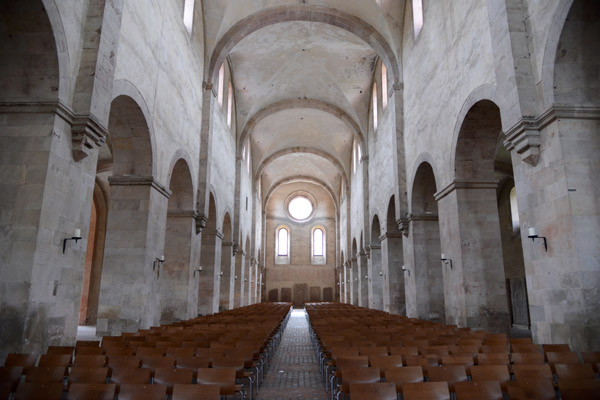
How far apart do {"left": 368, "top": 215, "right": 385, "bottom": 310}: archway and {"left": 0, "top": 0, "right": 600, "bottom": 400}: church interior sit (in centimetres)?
9

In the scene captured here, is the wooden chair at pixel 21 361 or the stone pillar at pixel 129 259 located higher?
the stone pillar at pixel 129 259

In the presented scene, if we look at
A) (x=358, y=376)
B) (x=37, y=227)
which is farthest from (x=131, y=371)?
(x=37, y=227)

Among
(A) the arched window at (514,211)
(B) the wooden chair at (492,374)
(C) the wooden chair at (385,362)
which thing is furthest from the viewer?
(A) the arched window at (514,211)

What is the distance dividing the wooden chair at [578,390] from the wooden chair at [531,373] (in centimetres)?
29

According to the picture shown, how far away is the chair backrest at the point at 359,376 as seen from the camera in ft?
15.5

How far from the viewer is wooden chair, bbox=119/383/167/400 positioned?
148 inches

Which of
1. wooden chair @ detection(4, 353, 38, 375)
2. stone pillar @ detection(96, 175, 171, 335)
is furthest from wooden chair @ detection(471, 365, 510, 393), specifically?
stone pillar @ detection(96, 175, 171, 335)

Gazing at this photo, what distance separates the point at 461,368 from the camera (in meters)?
4.79

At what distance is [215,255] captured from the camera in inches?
740

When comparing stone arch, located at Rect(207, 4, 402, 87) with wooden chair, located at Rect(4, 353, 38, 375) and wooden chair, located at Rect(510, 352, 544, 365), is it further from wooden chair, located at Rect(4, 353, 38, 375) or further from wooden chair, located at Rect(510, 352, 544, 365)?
wooden chair, located at Rect(4, 353, 38, 375)

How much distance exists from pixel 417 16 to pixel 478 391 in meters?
13.7

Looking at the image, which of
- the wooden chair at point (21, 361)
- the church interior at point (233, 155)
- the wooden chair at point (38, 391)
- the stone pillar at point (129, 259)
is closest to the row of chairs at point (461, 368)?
the church interior at point (233, 155)

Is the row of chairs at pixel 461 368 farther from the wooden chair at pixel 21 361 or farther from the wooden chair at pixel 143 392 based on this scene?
the wooden chair at pixel 21 361

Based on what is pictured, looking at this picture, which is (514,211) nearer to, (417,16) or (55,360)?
(417,16)
